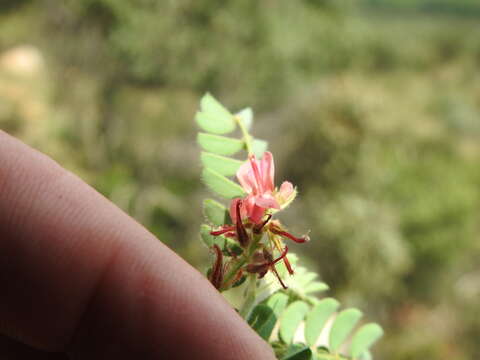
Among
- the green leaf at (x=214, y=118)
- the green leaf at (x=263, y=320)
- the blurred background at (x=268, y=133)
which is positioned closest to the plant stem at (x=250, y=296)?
the green leaf at (x=263, y=320)

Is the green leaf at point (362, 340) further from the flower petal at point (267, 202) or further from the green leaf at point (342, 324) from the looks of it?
the flower petal at point (267, 202)

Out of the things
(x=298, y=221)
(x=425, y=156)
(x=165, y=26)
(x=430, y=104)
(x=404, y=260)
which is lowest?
(x=298, y=221)

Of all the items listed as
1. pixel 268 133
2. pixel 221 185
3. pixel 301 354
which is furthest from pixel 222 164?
pixel 268 133

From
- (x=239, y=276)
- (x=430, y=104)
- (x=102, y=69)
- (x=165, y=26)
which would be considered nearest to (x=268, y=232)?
(x=239, y=276)

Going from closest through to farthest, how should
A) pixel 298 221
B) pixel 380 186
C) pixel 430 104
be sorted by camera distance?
pixel 298 221 < pixel 380 186 < pixel 430 104

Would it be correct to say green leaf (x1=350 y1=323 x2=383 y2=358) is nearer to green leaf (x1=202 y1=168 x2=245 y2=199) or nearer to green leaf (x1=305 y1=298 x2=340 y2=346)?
green leaf (x1=305 y1=298 x2=340 y2=346)

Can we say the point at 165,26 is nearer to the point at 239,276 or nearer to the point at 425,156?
the point at 425,156
